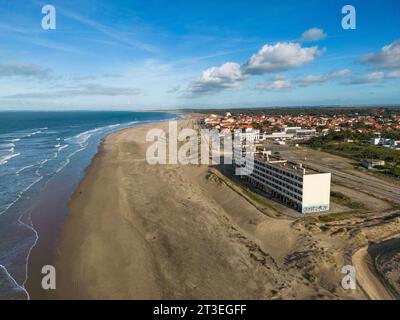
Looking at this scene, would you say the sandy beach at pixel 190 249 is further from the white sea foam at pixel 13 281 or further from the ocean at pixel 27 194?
the ocean at pixel 27 194

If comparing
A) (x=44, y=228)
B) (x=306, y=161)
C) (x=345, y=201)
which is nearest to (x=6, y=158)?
(x=44, y=228)

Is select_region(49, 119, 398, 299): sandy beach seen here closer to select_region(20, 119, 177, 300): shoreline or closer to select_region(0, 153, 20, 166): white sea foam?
select_region(20, 119, 177, 300): shoreline

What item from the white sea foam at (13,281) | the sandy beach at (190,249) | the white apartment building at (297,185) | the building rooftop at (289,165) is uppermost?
the building rooftop at (289,165)

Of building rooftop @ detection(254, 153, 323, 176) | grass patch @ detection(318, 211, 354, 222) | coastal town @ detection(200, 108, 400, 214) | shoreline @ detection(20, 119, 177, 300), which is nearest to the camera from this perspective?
shoreline @ detection(20, 119, 177, 300)

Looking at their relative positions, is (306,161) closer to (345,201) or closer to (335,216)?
(345,201)

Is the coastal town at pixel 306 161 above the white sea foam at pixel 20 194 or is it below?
above

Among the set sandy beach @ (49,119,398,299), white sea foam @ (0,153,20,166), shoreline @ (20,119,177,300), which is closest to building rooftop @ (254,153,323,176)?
sandy beach @ (49,119,398,299)

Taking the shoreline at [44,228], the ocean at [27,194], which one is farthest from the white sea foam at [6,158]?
the shoreline at [44,228]
